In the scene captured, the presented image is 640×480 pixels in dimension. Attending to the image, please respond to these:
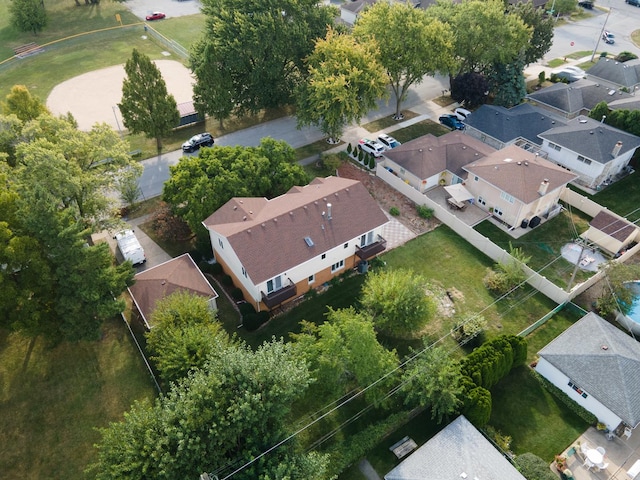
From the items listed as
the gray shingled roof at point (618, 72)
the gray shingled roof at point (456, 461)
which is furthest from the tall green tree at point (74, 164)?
the gray shingled roof at point (618, 72)

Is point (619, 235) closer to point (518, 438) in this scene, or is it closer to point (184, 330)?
point (518, 438)

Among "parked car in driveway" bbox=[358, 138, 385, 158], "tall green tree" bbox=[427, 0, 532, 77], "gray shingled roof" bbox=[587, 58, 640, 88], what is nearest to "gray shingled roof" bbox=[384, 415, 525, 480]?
"parked car in driveway" bbox=[358, 138, 385, 158]

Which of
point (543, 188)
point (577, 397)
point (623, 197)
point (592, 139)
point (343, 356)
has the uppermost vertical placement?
point (592, 139)

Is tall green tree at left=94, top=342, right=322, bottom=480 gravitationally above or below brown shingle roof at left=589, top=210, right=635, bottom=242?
above

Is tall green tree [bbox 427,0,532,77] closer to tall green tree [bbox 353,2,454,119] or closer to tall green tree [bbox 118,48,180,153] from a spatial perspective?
tall green tree [bbox 353,2,454,119]

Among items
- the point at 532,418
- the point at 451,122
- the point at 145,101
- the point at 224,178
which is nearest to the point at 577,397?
the point at 532,418

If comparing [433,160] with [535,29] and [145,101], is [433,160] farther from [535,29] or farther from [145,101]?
[535,29]
